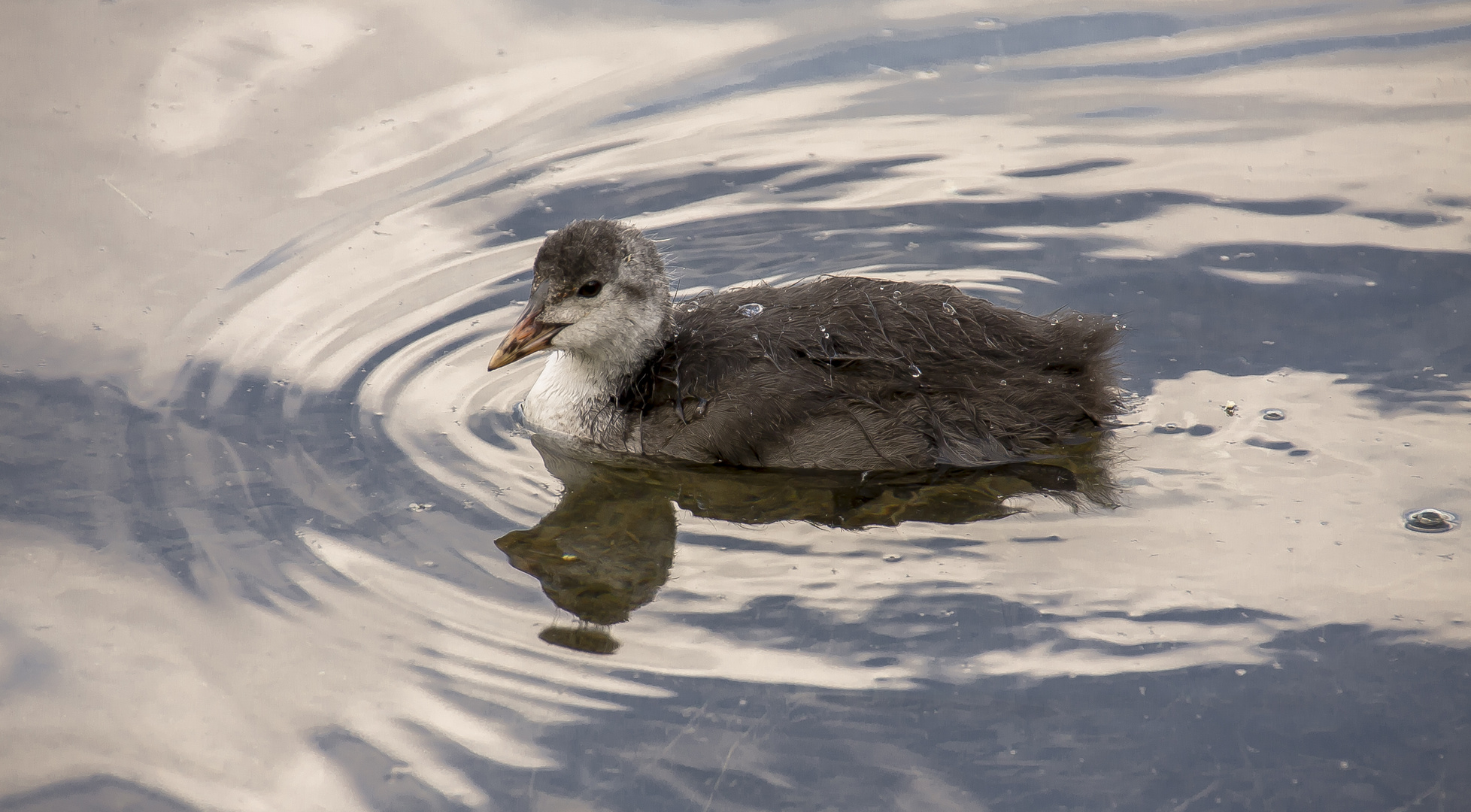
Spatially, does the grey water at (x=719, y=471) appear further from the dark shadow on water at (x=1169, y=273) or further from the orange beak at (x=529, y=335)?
the orange beak at (x=529, y=335)

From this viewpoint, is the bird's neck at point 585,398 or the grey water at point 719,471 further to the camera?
the bird's neck at point 585,398

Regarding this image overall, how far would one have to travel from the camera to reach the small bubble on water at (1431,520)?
4918mm

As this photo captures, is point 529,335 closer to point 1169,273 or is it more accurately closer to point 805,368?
point 805,368

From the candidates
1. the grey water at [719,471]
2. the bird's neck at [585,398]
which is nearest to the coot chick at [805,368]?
the bird's neck at [585,398]

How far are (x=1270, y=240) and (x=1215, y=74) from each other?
88.2 inches

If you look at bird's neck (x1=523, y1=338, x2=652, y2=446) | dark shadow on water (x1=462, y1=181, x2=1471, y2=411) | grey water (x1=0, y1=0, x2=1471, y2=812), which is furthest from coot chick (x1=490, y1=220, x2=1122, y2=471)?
dark shadow on water (x1=462, y1=181, x2=1471, y2=411)

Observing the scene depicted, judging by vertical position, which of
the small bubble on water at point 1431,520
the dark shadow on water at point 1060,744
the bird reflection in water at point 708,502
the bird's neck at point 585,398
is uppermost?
the bird's neck at point 585,398

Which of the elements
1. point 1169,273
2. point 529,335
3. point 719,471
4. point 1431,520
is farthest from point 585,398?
point 1431,520

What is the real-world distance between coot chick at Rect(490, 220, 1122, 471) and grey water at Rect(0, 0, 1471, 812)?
179mm

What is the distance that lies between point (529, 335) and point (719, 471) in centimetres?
101

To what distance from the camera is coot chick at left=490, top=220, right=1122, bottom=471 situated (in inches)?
209

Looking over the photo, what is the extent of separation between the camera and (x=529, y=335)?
5.65m

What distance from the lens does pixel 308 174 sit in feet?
24.9

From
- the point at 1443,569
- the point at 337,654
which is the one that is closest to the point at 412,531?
the point at 337,654
